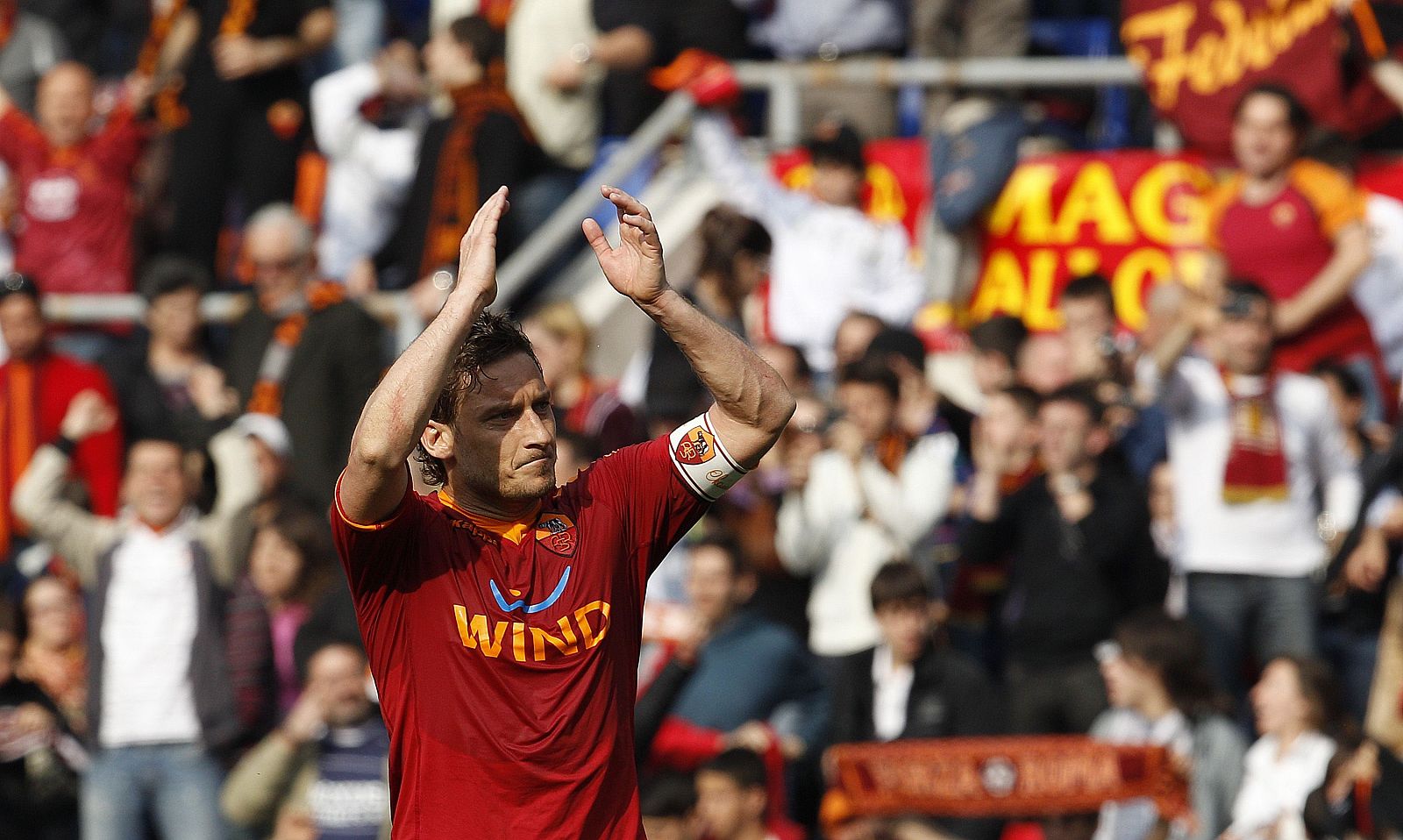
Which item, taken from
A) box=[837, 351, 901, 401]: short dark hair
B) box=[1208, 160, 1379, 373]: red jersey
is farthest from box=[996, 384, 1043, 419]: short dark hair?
box=[1208, 160, 1379, 373]: red jersey

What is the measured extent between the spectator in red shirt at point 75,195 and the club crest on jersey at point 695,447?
7.65 meters

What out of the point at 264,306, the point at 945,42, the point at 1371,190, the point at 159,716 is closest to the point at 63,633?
the point at 159,716

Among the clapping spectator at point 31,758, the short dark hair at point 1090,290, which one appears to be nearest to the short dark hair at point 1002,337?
the short dark hair at point 1090,290

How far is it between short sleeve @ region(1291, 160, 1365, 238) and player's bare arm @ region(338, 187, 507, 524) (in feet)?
20.2

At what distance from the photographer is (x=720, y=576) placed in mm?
8523

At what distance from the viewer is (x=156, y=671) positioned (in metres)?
9.00

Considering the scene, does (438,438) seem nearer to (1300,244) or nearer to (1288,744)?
(1288,744)

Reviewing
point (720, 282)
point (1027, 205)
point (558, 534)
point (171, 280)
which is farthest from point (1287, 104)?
point (558, 534)

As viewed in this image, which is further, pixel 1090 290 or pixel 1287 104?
pixel 1287 104

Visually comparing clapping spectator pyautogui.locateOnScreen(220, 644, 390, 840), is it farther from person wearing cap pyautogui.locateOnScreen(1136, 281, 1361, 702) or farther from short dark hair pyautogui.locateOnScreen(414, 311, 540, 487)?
short dark hair pyautogui.locateOnScreen(414, 311, 540, 487)

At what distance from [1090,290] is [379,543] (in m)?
5.55

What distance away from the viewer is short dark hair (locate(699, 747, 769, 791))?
26.4 feet

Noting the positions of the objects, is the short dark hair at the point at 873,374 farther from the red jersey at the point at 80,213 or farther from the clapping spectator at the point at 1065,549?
the red jersey at the point at 80,213

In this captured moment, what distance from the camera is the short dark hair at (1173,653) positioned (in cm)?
826
